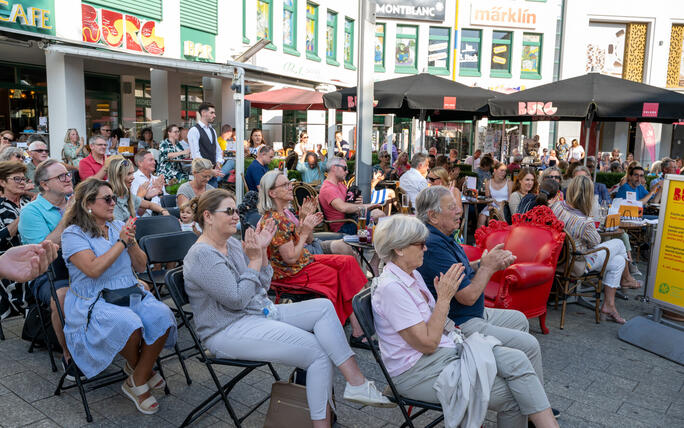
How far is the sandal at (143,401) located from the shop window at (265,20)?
14874 millimetres

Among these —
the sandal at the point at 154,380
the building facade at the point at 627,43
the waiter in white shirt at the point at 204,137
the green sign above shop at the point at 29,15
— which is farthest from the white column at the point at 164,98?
the building facade at the point at 627,43

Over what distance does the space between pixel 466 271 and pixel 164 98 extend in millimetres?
13140

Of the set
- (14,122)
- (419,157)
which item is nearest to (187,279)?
(419,157)

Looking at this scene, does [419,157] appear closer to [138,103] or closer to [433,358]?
[433,358]

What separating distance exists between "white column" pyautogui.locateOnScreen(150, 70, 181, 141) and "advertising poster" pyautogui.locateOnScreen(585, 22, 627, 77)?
19.9 meters

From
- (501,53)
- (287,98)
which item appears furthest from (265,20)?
(501,53)

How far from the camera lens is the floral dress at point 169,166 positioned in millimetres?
8375

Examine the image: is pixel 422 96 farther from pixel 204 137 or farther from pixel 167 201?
pixel 167 201

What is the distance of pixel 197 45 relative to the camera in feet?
45.6

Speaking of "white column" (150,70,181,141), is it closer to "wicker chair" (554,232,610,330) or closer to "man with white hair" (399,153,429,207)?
"man with white hair" (399,153,429,207)

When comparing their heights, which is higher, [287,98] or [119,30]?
[119,30]

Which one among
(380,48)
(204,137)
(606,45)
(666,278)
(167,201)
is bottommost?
(666,278)

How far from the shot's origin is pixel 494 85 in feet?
81.1

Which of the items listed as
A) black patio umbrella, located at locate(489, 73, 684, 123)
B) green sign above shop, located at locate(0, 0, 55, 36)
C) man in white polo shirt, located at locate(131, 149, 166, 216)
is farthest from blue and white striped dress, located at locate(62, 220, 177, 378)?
green sign above shop, located at locate(0, 0, 55, 36)
